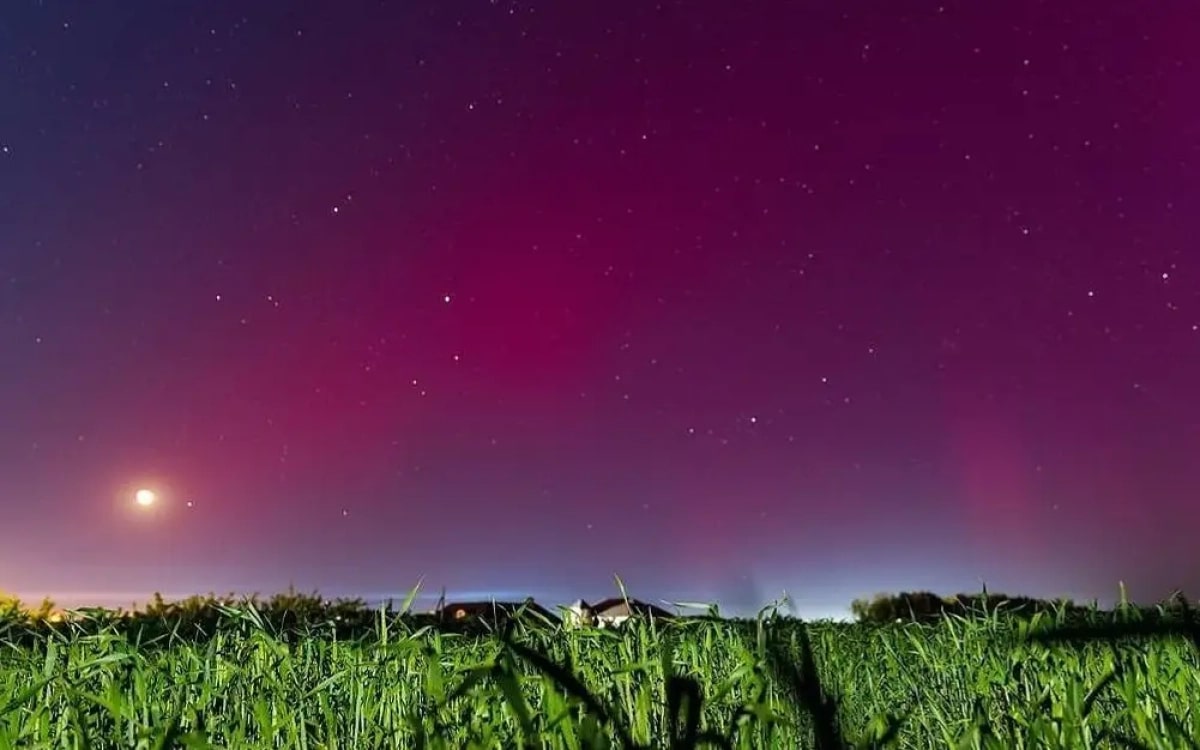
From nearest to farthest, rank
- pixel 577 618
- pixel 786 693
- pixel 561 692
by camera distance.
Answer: pixel 561 692 < pixel 786 693 < pixel 577 618

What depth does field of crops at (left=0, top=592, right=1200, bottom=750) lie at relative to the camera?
2.13 m

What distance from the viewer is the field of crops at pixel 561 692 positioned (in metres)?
2.13

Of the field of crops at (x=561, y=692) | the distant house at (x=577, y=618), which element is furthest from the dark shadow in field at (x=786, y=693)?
the distant house at (x=577, y=618)

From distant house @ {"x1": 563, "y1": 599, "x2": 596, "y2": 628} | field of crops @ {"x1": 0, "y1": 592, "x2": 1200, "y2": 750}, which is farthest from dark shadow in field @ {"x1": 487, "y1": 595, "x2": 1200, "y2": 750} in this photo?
distant house @ {"x1": 563, "y1": 599, "x2": 596, "y2": 628}

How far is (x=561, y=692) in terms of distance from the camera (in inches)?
85.4

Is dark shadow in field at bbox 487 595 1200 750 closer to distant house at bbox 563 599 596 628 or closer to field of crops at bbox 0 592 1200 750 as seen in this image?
field of crops at bbox 0 592 1200 750

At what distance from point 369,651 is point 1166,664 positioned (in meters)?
2.24

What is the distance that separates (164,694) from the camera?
8.95ft

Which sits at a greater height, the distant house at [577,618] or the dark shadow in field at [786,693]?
the distant house at [577,618]

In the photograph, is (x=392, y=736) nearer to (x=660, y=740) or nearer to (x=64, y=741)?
(x=660, y=740)

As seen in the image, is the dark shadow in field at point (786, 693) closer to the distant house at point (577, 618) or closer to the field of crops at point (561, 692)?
the field of crops at point (561, 692)

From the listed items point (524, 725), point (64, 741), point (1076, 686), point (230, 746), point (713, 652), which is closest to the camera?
point (524, 725)

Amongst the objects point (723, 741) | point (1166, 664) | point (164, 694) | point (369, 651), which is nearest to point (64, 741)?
point (164, 694)

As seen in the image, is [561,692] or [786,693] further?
[786,693]
